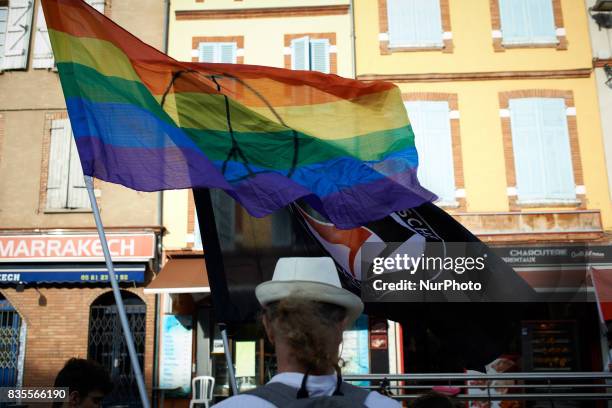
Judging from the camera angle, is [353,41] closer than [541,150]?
No

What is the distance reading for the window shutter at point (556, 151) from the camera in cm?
1420

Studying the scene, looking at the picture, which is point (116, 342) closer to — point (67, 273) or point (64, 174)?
point (67, 273)

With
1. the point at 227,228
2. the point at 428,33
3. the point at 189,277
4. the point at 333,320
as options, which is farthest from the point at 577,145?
the point at 333,320

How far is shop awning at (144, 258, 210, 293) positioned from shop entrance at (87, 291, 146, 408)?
4.01ft

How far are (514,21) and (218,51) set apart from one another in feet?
22.8

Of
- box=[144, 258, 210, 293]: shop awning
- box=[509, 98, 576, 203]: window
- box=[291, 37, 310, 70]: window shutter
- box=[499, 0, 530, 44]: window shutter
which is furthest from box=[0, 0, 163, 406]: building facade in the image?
box=[509, 98, 576, 203]: window

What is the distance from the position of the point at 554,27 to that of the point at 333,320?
14.7 m

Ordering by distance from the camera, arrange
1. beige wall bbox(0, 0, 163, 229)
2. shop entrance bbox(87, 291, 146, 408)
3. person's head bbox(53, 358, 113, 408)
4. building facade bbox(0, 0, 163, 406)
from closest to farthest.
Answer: person's head bbox(53, 358, 113, 408), shop entrance bbox(87, 291, 146, 408), building facade bbox(0, 0, 163, 406), beige wall bbox(0, 0, 163, 229)

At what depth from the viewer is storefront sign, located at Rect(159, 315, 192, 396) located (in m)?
13.9

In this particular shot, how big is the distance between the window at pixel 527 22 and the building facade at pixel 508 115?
27 millimetres

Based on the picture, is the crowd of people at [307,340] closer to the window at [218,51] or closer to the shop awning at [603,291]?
the shop awning at [603,291]

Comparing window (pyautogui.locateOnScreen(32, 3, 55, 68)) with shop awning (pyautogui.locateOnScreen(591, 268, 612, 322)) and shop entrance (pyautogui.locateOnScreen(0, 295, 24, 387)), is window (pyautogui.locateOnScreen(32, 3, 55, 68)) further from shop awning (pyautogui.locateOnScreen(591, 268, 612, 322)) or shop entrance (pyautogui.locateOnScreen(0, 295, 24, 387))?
shop awning (pyautogui.locateOnScreen(591, 268, 612, 322))

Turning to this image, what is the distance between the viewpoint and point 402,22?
15.3 meters

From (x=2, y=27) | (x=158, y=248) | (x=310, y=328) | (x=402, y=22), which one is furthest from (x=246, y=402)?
(x=2, y=27)
